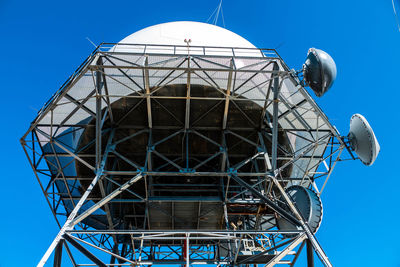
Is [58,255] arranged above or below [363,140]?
below

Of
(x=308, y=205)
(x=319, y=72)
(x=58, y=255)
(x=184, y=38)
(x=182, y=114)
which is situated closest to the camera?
(x=58, y=255)

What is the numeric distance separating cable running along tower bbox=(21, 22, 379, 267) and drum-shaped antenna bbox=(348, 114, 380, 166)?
72 mm

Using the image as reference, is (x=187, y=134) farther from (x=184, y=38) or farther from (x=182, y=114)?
(x=184, y=38)

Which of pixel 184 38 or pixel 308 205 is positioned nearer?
pixel 308 205

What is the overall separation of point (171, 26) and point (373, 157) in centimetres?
1031

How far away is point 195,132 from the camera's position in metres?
16.4

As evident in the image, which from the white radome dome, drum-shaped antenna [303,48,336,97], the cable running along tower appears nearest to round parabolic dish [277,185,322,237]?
the cable running along tower

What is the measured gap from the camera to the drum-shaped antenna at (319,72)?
1412 cm

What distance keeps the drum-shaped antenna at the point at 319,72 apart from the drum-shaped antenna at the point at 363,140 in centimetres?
198

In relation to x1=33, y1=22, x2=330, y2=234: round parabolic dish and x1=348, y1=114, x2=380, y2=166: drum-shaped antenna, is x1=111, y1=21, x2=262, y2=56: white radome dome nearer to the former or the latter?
x1=33, y1=22, x2=330, y2=234: round parabolic dish

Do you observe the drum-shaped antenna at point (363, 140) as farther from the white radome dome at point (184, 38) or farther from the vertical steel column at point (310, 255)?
the white radome dome at point (184, 38)

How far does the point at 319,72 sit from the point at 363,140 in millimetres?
3001

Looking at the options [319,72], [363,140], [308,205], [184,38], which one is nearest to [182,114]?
[184,38]

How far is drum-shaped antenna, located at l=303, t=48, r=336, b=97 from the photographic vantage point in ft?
46.3
